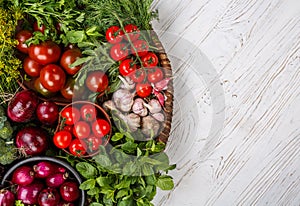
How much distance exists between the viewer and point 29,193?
1533 millimetres

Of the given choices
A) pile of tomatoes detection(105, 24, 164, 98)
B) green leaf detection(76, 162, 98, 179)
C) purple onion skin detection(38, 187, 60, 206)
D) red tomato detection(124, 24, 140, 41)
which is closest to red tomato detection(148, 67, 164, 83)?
pile of tomatoes detection(105, 24, 164, 98)

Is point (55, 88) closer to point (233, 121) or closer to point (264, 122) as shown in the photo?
point (233, 121)

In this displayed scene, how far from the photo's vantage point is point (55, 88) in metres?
1.57

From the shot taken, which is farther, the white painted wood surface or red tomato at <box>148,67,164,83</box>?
the white painted wood surface

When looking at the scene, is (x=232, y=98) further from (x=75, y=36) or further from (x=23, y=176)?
(x=23, y=176)

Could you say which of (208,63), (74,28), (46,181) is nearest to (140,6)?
(74,28)

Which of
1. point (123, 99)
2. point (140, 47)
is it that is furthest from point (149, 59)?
point (123, 99)

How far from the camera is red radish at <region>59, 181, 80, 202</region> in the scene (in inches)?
60.5

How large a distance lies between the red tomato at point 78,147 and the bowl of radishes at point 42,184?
5 cm

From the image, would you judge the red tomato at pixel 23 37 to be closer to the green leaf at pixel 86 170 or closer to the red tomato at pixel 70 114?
the red tomato at pixel 70 114

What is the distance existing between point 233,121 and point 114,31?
23.2 inches

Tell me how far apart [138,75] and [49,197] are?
0.48 m

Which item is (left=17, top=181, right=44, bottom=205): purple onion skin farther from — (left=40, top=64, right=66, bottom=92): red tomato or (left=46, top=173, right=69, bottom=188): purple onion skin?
(left=40, top=64, right=66, bottom=92): red tomato

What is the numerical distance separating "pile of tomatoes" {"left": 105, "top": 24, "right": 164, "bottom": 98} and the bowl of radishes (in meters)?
0.35
